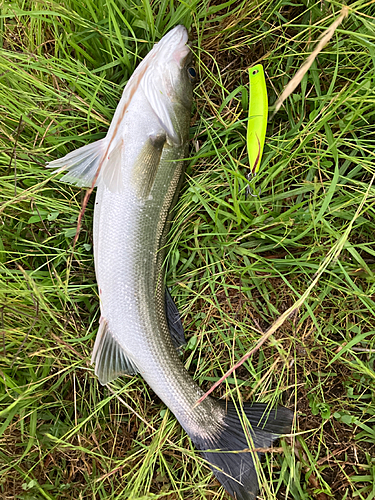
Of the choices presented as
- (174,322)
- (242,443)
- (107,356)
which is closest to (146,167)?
(174,322)

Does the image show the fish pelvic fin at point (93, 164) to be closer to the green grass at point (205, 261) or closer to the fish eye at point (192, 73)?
the green grass at point (205, 261)

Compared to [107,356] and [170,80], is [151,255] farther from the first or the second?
[170,80]

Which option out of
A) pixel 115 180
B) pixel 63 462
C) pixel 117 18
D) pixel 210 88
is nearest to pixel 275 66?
pixel 210 88

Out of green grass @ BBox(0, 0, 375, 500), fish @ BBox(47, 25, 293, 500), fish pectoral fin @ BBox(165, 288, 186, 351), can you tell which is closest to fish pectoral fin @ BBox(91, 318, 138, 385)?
fish @ BBox(47, 25, 293, 500)

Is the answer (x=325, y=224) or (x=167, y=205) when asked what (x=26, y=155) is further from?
(x=325, y=224)

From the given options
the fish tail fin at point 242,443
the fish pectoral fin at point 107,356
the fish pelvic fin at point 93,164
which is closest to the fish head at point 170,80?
the fish pelvic fin at point 93,164
